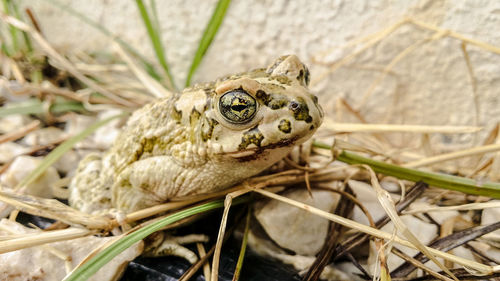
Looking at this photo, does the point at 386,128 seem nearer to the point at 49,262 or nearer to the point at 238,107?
the point at 238,107

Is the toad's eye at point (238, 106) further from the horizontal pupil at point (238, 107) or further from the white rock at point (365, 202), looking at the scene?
the white rock at point (365, 202)

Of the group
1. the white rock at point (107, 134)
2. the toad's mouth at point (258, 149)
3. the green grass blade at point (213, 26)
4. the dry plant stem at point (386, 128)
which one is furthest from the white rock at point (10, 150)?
the dry plant stem at point (386, 128)

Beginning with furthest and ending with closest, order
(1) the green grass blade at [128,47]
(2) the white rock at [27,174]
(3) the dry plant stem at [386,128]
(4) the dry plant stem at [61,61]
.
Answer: (1) the green grass blade at [128,47]
(4) the dry plant stem at [61,61]
(2) the white rock at [27,174]
(3) the dry plant stem at [386,128]

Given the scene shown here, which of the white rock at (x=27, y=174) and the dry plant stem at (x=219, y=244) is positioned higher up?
the white rock at (x=27, y=174)

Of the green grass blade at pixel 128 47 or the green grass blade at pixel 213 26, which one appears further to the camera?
the green grass blade at pixel 128 47

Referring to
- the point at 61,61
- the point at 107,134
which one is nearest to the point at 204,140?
the point at 107,134

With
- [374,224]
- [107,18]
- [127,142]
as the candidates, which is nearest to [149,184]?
[127,142]
